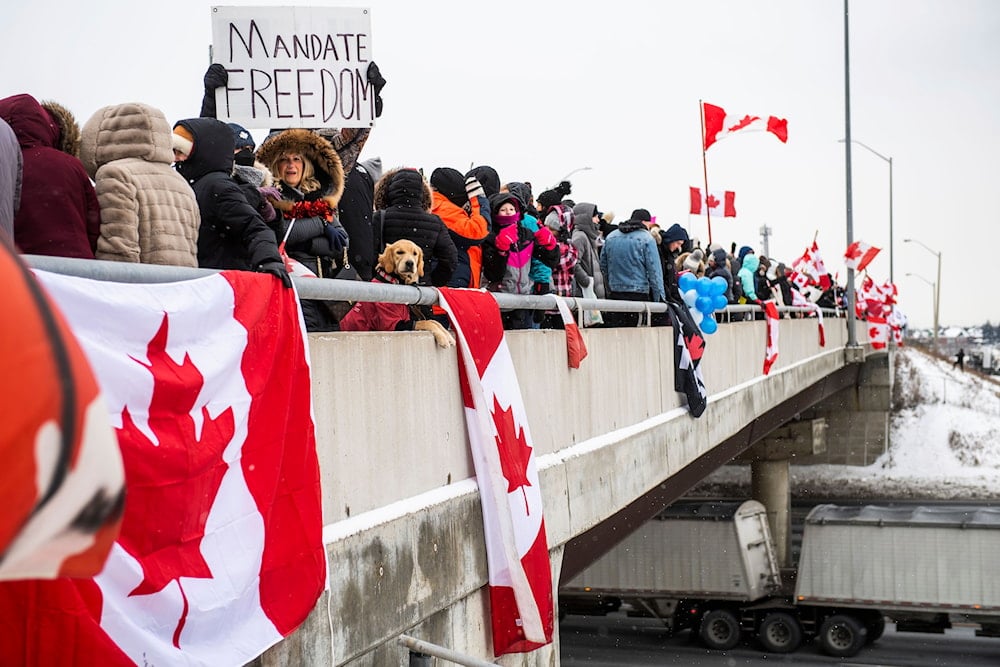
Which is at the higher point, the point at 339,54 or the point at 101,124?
the point at 339,54

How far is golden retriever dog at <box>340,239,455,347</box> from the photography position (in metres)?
5.89

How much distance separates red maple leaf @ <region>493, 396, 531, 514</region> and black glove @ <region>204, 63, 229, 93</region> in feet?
8.47

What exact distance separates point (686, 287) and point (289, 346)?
9.87 metres

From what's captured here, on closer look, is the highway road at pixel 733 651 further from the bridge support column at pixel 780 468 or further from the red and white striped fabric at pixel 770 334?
the red and white striped fabric at pixel 770 334

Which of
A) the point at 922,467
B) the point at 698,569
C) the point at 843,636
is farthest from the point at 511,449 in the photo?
the point at 922,467

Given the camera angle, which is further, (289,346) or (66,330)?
(289,346)

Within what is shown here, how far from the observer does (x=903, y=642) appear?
1110 inches

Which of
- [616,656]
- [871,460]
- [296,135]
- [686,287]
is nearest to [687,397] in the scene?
[686,287]

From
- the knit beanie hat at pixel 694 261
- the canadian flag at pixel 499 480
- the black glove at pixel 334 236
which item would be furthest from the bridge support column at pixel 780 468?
the black glove at pixel 334 236

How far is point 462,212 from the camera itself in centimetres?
852

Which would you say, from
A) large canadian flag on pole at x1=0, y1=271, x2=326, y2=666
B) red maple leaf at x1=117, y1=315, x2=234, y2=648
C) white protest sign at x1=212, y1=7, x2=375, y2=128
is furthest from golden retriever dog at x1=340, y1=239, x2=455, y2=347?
red maple leaf at x1=117, y1=315, x2=234, y2=648

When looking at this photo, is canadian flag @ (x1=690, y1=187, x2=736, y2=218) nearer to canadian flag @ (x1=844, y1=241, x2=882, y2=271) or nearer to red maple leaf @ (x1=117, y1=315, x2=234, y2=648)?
canadian flag @ (x1=844, y1=241, x2=882, y2=271)

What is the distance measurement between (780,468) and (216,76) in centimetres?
3198

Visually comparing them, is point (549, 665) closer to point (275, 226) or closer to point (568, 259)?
point (275, 226)
